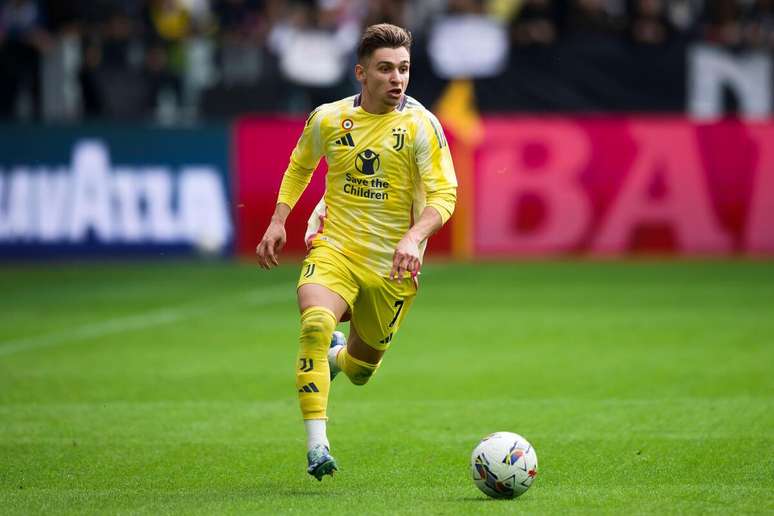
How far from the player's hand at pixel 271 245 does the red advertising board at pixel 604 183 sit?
46.9ft

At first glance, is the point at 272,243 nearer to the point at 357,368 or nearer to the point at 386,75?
the point at 386,75

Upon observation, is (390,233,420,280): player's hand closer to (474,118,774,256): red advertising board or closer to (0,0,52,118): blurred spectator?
(474,118,774,256): red advertising board

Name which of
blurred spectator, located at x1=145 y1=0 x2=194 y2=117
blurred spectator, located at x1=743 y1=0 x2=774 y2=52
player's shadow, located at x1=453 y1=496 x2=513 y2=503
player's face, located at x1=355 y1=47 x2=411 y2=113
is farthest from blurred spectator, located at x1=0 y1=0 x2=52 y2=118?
player's shadow, located at x1=453 y1=496 x2=513 y2=503

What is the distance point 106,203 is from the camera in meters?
22.2

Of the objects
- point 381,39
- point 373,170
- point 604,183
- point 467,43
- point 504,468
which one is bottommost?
point 604,183

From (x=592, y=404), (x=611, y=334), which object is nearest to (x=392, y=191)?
(x=592, y=404)

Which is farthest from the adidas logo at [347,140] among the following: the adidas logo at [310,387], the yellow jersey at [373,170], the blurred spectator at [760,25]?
the blurred spectator at [760,25]

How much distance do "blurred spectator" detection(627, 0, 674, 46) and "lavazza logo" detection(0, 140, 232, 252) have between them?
6.97 meters

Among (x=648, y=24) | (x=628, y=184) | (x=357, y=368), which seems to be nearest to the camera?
(x=357, y=368)

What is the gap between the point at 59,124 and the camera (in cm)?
2253

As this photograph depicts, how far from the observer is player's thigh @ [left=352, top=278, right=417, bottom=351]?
8.06 meters

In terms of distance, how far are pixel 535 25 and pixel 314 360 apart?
1629cm

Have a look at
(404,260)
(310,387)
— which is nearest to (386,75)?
(404,260)

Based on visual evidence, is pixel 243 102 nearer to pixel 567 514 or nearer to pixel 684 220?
pixel 684 220
